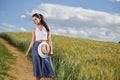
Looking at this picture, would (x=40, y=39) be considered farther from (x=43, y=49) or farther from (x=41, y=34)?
(x=43, y=49)

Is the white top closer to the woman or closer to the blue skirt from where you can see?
the woman

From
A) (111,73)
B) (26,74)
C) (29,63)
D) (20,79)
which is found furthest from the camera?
(29,63)

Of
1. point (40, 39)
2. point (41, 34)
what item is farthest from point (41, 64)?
point (41, 34)

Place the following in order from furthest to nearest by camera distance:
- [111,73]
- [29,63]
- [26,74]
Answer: [29,63]
[26,74]
[111,73]

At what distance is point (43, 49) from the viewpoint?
9711 mm

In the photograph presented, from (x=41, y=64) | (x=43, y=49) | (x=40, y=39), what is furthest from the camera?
(x=41, y=64)

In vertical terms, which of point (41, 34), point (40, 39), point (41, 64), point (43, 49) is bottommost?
point (41, 64)

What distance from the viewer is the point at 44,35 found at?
9.89 metres

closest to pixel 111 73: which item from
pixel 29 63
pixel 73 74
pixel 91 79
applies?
pixel 91 79

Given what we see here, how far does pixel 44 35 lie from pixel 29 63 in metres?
8.15

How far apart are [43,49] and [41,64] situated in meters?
0.53

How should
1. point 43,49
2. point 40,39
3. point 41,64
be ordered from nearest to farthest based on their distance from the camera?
point 43,49
point 40,39
point 41,64

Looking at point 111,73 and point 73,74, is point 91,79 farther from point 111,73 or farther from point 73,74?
point 73,74

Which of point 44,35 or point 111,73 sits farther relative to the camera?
point 44,35
